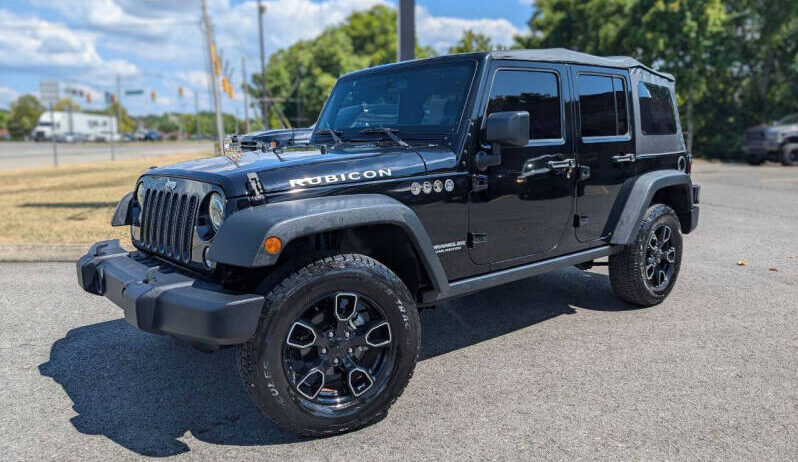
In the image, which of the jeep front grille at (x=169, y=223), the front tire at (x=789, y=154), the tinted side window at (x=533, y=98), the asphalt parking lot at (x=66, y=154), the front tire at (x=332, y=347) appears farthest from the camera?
the asphalt parking lot at (x=66, y=154)

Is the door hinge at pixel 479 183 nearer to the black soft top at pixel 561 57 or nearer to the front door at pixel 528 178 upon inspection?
the front door at pixel 528 178

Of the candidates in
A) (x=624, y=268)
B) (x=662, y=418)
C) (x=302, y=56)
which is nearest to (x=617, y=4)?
(x=302, y=56)

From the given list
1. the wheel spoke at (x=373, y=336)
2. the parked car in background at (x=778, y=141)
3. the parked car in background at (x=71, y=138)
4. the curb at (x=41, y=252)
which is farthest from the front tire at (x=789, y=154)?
the parked car in background at (x=71, y=138)

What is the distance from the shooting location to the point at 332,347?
2.96 meters

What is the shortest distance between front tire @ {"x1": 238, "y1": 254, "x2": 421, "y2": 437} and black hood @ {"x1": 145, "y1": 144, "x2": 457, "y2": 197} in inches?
16.7

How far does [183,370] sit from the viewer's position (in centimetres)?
379

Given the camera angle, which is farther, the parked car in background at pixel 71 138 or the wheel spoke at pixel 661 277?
the parked car in background at pixel 71 138

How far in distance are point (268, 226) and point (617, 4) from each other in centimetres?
Answer: 2993

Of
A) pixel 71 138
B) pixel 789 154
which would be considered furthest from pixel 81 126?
pixel 789 154

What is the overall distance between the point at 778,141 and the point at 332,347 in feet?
72.5

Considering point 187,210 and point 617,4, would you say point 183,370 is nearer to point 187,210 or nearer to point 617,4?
point 187,210

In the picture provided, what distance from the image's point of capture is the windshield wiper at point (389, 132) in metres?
3.56

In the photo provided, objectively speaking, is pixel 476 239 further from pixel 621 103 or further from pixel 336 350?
pixel 621 103

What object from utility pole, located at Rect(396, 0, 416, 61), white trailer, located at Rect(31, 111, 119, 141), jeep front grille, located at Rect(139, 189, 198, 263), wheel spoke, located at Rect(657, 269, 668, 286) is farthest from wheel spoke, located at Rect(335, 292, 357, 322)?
white trailer, located at Rect(31, 111, 119, 141)
